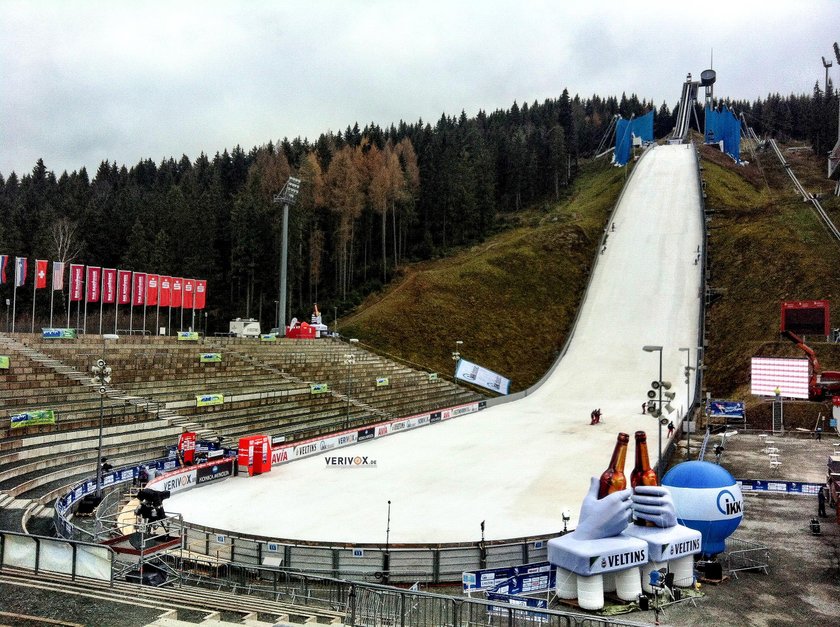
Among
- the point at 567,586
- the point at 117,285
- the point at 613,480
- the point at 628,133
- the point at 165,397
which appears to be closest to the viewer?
the point at 567,586

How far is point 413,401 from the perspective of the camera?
54.2m

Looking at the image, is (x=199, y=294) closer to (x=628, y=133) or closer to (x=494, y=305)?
(x=494, y=305)

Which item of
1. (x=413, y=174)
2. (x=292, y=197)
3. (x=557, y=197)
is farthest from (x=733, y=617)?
(x=557, y=197)

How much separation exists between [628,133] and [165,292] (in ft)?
305

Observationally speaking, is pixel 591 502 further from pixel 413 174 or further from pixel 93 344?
pixel 413 174

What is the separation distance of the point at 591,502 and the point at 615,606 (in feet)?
8.58

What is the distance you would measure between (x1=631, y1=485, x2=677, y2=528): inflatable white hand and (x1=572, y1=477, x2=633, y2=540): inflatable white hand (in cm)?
110

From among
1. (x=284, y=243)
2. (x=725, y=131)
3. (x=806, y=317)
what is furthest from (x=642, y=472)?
(x=725, y=131)

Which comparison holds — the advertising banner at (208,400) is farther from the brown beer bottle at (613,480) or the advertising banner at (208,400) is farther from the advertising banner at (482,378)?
the brown beer bottle at (613,480)

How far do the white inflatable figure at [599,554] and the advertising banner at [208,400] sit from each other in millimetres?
27315

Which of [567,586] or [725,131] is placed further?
[725,131]

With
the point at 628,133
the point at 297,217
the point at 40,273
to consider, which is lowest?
the point at 40,273

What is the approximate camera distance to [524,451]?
37625 mm

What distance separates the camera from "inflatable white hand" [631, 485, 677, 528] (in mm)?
18062
